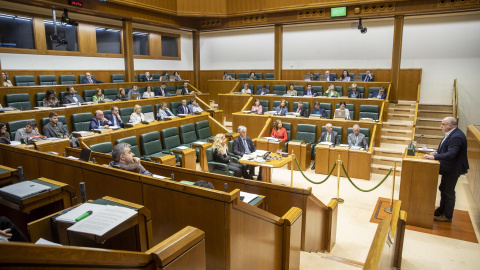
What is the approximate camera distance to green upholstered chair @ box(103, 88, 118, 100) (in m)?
8.63

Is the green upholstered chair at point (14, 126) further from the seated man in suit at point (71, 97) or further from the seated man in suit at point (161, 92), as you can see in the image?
the seated man in suit at point (161, 92)

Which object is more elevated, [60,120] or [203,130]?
[60,120]

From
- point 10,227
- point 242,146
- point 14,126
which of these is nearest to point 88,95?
point 14,126

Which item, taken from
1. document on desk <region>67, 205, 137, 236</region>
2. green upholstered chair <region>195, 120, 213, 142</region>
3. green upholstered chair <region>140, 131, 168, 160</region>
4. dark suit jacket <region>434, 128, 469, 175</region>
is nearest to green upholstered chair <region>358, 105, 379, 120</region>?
dark suit jacket <region>434, 128, 469, 175</region>

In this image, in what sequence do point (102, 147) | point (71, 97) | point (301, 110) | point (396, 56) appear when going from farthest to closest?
point (396, 56) < point (301, 110) < point (71, 97) < point (102, 147)

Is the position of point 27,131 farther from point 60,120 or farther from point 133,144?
point 133,144

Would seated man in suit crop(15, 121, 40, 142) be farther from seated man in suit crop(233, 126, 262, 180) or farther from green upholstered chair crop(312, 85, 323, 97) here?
green upholstered chair crop(312, 85, 323, 97)

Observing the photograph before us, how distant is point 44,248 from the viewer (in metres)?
0.95

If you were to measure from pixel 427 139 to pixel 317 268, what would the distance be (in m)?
6.56

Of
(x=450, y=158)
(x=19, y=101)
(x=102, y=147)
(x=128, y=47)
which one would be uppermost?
(x=128, y=47)

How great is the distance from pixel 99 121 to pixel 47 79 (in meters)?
4.06

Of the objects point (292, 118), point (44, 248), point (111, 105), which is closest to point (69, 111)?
point (111, 105)

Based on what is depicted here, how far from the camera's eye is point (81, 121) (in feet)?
21.3

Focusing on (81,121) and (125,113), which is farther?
(125,113)
